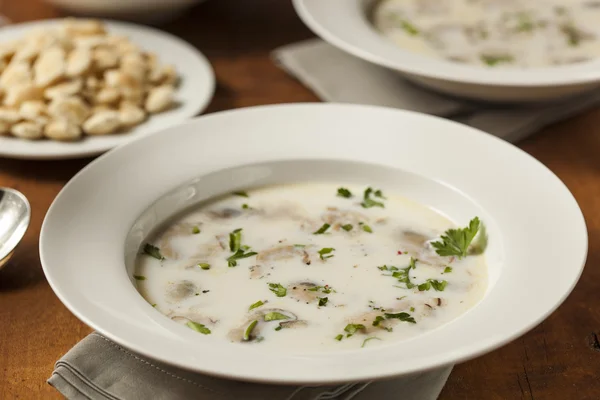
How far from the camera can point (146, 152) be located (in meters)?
1.47

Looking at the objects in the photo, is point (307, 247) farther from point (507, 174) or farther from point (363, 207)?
point (507, 174)

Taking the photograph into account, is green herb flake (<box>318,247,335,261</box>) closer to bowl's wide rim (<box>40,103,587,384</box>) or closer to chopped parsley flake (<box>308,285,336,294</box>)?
chopped parsley flake (<box>308,285,336,294</box>)

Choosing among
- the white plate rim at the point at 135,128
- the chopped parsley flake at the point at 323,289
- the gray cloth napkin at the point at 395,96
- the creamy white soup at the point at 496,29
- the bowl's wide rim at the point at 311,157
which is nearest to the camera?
the bowl's wide rim at the point at 311,157

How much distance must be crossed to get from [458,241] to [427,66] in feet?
1.81

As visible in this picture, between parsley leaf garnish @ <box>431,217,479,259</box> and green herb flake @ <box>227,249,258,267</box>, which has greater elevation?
green herb flake @ <box>227,249,258,267</box>

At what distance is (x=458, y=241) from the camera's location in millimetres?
1337

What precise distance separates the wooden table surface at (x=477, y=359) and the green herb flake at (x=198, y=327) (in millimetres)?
228

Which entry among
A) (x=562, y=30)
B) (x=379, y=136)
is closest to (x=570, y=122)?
(x=562, y=30)

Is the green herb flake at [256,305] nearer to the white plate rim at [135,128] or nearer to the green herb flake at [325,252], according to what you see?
the green herb flake at [325,252]

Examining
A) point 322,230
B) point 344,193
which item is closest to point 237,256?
point 322,230

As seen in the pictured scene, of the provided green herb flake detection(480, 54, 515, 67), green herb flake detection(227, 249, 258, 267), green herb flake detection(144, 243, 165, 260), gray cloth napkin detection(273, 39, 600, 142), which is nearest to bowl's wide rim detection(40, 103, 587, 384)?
green herb flake detection(144, 243, 165, 260)

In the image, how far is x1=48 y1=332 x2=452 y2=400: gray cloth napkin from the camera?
1.13m

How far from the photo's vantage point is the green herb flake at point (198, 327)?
1142mm

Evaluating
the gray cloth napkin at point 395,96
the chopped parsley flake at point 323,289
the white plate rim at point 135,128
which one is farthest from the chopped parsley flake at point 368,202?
the gray cloth napkin at point 395,96
